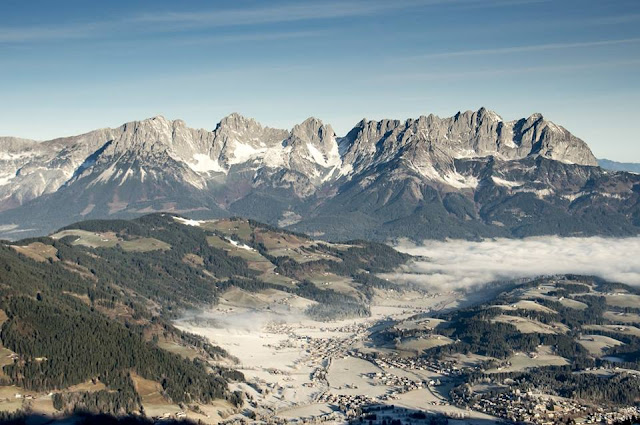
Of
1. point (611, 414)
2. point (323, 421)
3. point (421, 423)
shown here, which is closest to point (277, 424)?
point (323, 421)

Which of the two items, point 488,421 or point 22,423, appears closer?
point 22,423

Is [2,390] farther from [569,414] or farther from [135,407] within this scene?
[569,414]

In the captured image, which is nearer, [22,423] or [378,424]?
[22,423]

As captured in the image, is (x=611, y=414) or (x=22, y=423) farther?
(x=611, y=414)

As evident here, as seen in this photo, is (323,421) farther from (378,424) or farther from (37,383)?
(37,383)

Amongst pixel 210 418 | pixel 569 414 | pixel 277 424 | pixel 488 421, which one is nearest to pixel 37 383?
pixel 210 418

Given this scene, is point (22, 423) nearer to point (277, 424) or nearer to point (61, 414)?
point (61, 414)

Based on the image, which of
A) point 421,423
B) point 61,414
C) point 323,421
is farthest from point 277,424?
point 61,414
